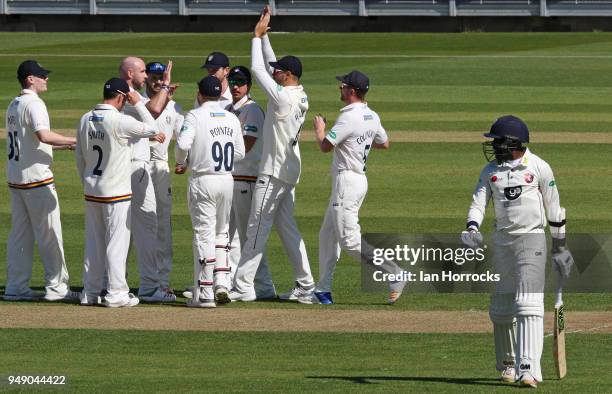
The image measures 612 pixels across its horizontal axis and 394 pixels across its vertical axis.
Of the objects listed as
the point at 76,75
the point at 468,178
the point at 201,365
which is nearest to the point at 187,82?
the point at 76,75

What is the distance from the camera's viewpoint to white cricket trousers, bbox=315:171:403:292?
11.9m

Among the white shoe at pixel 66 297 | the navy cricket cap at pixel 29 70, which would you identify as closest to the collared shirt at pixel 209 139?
the navy cricket cap at pixel 29 70

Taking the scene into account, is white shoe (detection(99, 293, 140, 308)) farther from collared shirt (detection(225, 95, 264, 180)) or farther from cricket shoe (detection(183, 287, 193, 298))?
collared shirt (detection(225, 95, 264, 180))

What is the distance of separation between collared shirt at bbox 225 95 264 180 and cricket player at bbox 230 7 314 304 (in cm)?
26

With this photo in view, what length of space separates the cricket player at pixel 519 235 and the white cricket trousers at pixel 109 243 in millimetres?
3916

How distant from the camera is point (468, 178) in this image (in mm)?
19406

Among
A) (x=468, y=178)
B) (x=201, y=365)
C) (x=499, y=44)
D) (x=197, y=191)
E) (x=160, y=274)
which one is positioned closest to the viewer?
(x=201, y=365)

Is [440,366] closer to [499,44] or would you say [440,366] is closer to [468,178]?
[468,178]

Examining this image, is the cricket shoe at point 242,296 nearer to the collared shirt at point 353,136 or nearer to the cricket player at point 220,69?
the collared shirt at point 353,136

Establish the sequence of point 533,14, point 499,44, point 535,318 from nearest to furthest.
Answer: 1. point 535,318
2. point 499,44
3. point 533,14

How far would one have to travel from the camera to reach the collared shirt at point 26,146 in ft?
39.5

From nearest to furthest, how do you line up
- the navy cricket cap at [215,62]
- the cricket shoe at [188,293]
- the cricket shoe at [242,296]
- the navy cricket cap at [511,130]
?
the navy cricket cap at [511,130] < the cricket shoe at [242,296] < the navy cricket cap at [215,62] < the cricket shoe at [188,293]

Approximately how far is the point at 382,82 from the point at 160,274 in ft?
56.1

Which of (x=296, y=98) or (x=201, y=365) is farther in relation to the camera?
(x=296, y=98)
